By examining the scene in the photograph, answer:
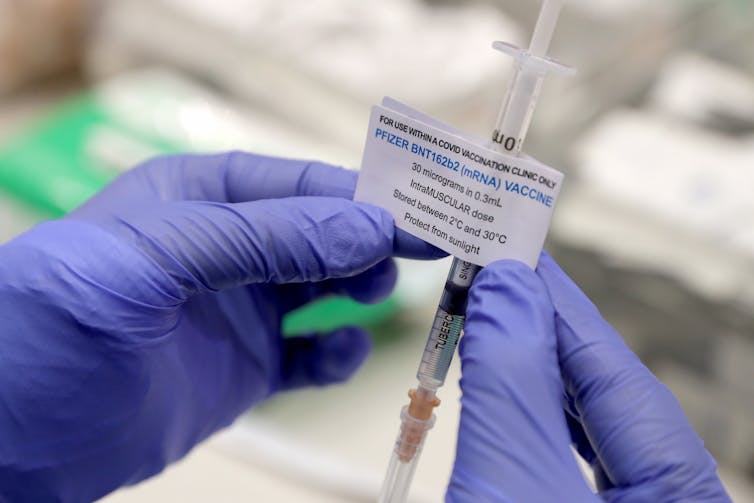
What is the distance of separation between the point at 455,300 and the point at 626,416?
162 mm

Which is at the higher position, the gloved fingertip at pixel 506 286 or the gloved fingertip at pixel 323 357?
the gloved fingertip at pixel 506 286

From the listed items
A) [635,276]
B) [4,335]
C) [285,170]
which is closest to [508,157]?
[285,170]

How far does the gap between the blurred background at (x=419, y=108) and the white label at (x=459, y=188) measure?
1.75 ft

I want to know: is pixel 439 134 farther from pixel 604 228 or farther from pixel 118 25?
pixel 118 25

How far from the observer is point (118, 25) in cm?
185

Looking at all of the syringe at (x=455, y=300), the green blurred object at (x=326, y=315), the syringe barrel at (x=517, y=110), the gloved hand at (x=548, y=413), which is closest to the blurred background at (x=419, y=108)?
the green blurred object at (x=326, y=315)

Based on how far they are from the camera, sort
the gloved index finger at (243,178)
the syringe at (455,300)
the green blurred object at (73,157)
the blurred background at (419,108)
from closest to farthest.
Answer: the syringe at (455,300) → the gloved index finger at (243,178) → the blurred background at (419,108) → the green blurred object at (73,157)

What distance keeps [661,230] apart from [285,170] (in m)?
0.80

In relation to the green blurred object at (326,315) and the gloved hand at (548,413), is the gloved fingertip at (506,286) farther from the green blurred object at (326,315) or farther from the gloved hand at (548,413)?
the green blurred object at (326,315)

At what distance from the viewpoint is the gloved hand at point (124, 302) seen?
63 centimetres

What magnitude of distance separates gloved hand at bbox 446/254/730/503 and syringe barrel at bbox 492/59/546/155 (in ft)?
0.31

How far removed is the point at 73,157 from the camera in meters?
1.56

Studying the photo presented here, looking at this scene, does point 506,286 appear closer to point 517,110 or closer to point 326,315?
point 517,110

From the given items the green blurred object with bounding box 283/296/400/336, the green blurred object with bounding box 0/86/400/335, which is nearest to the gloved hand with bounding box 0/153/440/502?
the green blurred object with bounding box 283/296/400/336
